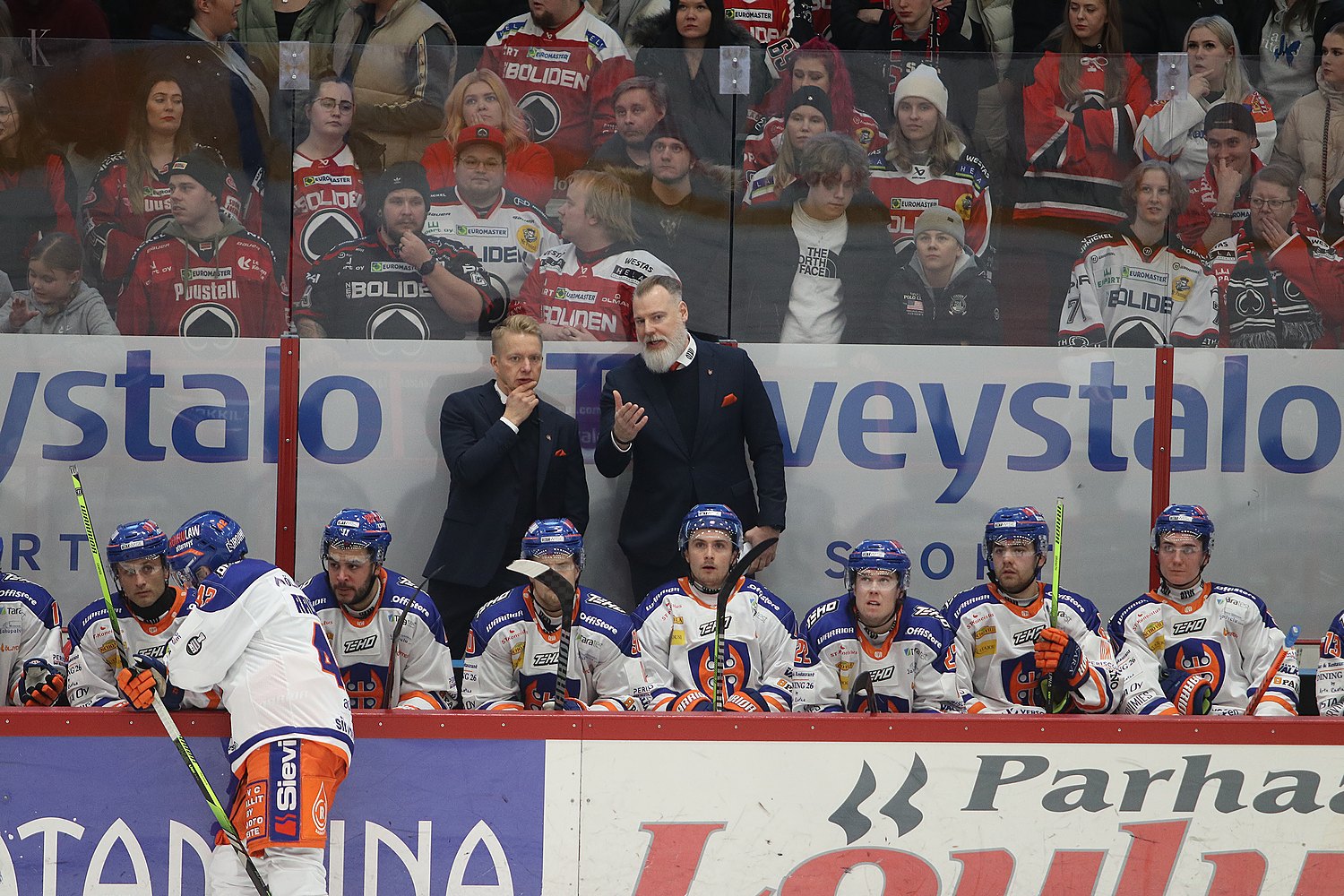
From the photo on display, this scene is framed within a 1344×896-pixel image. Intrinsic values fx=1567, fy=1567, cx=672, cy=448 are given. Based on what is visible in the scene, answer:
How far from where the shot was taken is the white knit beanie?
607cm

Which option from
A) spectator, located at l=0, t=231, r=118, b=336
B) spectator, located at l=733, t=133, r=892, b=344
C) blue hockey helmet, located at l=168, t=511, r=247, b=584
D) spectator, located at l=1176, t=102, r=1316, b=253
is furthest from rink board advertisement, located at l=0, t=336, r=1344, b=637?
blue hockey helmet, located at l=168, t=511, r=247, b=584

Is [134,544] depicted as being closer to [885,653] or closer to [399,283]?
[399,283]

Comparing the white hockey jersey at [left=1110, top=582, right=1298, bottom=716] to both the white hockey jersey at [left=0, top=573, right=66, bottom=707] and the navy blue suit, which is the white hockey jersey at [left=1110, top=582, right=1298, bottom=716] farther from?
the white hockey jersey at [left=0, top=573, right=66, bottom=707]

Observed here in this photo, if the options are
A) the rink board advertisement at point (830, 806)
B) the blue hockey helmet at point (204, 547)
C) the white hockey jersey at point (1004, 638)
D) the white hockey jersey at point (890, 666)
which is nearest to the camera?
the rink board advertisement at point (830, 806)

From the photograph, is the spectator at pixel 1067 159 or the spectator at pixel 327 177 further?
the spectator at pixel 1067 159

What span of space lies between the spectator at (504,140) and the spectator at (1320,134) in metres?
2.85

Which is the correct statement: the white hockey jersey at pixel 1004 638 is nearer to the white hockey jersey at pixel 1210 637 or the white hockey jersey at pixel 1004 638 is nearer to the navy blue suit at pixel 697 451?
the white hockey jersey at pixel 1210 637

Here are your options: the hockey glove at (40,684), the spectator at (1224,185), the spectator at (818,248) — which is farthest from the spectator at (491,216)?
the spectator at (1224,185)

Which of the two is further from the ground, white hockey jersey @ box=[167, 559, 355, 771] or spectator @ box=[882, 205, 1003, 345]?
spectator @ box=[882, 205, 1003, 345]

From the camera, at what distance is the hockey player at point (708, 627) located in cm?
542

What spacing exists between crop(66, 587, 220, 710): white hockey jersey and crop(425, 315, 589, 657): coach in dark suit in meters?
1.00

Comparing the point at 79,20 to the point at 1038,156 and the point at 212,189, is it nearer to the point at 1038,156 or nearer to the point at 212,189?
the point at 212,189

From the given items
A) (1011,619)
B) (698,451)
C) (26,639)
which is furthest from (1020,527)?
(26,639)

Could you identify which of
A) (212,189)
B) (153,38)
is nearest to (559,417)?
(212,189)
